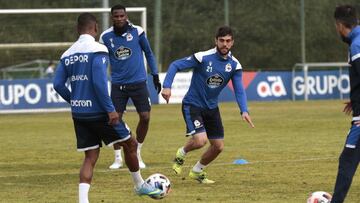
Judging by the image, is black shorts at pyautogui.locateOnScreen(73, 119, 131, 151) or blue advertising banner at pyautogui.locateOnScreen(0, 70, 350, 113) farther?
blue advertising banner at pyautogui.locateOnScreen(0, 70, 350, 113)

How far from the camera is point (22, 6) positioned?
51.4 meters

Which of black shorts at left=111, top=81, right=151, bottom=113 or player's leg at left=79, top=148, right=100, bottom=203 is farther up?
player's leg at left=79, top=148, right=100, bottom=203

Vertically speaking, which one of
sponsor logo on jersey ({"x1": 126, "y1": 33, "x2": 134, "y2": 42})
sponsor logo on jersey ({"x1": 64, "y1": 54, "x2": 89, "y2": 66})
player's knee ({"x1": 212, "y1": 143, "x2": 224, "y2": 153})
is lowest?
player's knee ({"x1": 212, "y1": 143, "x2": 224, "y2": 153})

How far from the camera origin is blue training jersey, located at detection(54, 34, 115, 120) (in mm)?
10594

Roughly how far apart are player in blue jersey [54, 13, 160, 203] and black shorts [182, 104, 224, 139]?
2.54 metres

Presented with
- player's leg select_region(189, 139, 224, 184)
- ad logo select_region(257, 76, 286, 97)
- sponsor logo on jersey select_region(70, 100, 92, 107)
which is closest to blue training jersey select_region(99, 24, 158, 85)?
player's leg select_region(189, 139, 224, 184)

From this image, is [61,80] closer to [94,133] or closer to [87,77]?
[87,77]

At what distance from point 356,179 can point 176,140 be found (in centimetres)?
807

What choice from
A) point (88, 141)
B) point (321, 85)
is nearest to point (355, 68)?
point (88, 141)

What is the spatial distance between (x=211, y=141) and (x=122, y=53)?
2193mm

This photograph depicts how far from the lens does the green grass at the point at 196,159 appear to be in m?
12.2

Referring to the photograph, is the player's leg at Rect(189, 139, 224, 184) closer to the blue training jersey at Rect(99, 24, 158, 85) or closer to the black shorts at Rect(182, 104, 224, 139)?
the black shorts at Rect(182, 104, 224, 139)

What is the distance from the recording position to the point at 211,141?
13.7m

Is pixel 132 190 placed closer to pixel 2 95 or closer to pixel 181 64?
pixel 181 64
